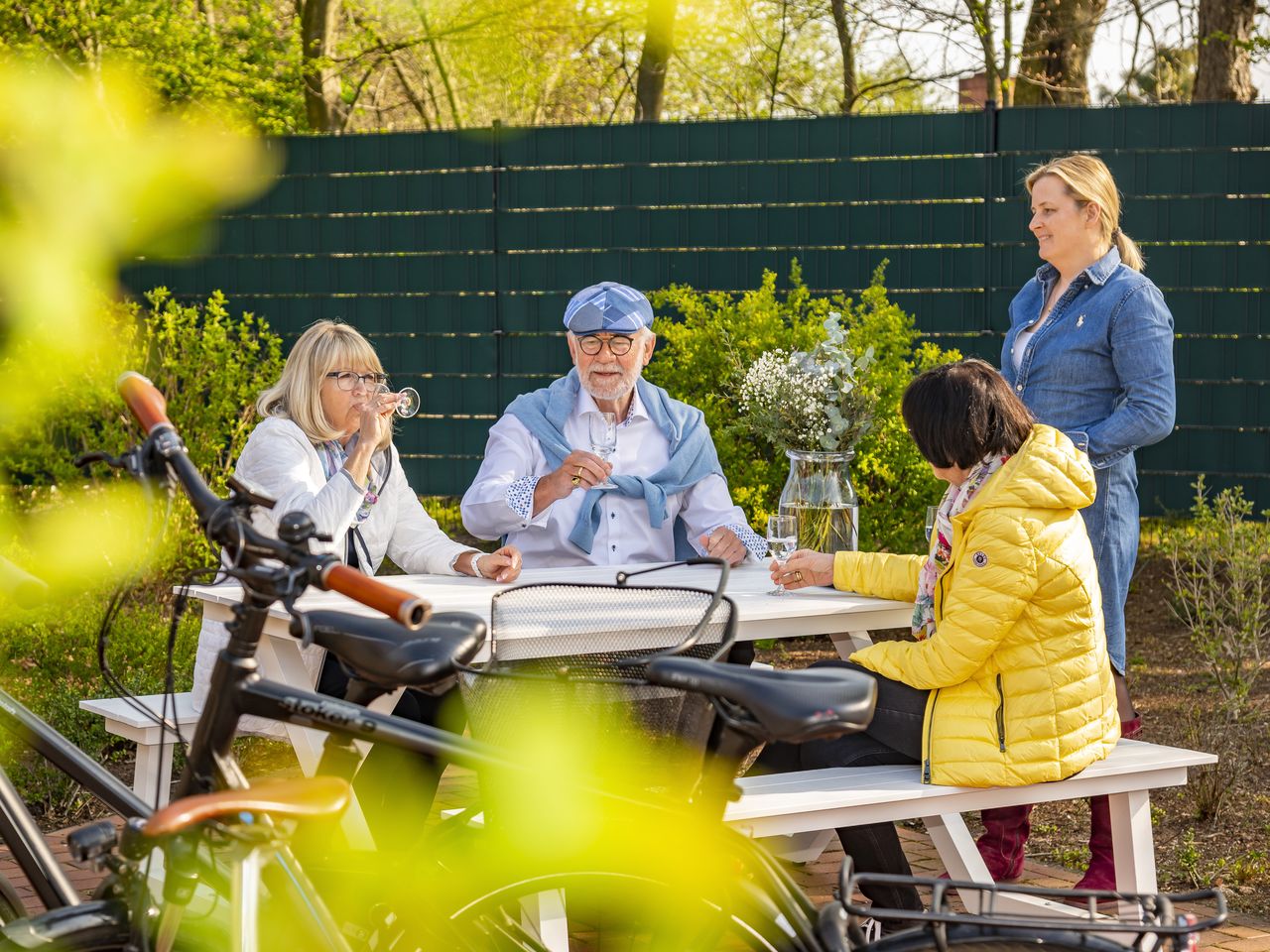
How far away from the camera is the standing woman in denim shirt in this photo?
13.4 feet

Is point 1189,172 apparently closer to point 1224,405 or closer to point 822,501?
point 1224,405

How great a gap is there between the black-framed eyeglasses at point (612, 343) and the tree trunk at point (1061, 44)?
7825 millimetres

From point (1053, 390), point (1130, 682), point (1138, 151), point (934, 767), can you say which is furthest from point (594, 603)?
point (1138, 151)

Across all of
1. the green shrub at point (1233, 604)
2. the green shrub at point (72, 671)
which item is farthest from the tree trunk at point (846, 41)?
the green shrub at point (72, 671)

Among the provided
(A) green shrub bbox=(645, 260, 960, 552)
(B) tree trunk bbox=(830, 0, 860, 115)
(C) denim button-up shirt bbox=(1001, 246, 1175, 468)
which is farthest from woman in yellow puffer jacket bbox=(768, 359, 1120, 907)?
(B) tree trunk bbox=(830, 0, 860, 115)

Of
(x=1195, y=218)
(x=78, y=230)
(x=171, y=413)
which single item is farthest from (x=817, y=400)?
(x=171, y=413)

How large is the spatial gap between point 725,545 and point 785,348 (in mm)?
2756

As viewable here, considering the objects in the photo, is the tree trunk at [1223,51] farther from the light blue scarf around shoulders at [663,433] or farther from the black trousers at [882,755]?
the black trousers at [882,755]

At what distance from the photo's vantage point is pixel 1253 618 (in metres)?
5.08

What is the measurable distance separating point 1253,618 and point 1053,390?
139 centimetres

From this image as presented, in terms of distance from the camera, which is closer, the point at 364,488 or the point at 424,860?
the point at 424,860

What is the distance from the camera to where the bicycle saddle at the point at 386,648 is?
1866 mm

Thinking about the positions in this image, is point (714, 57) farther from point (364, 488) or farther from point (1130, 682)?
point (364, 488)

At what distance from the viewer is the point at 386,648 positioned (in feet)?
6.13
